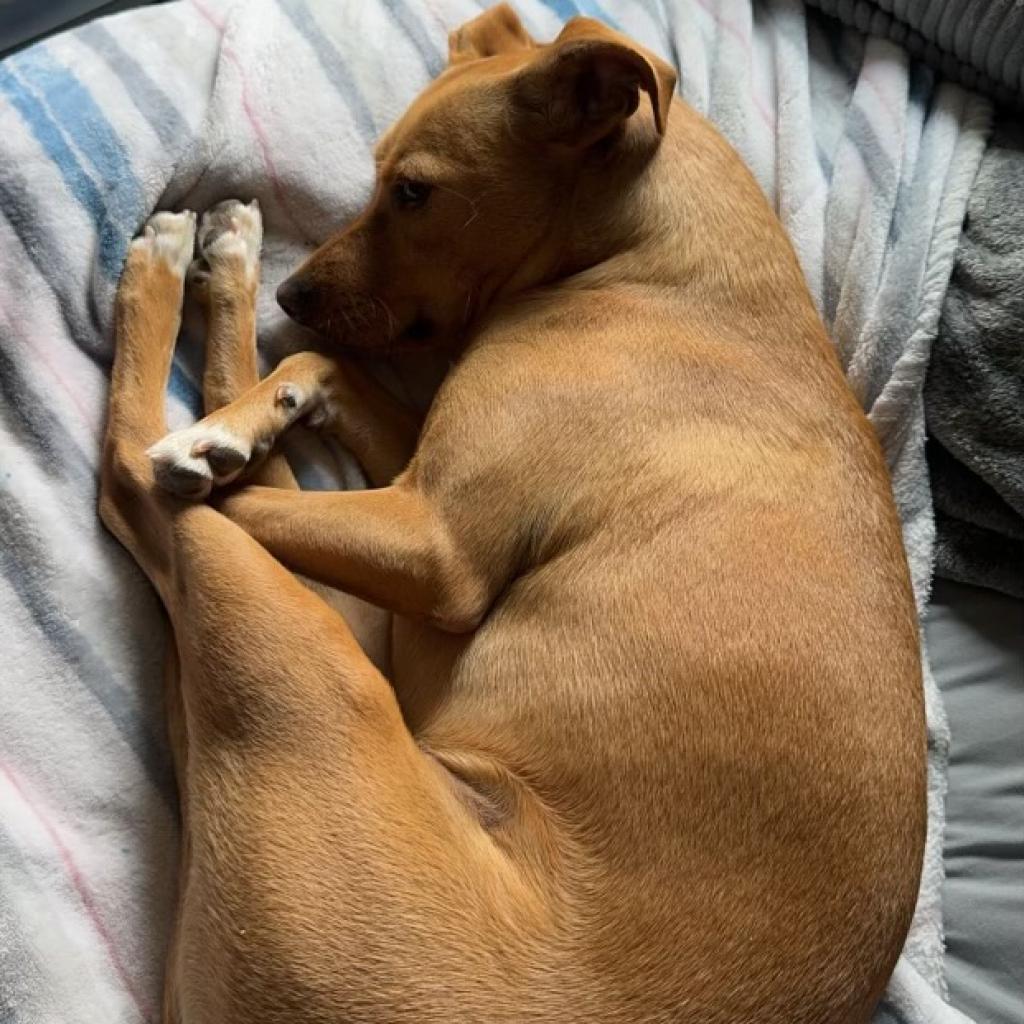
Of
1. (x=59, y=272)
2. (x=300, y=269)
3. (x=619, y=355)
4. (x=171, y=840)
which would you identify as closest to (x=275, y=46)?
(x=300, y=269)

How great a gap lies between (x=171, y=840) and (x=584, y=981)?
0.73 meters

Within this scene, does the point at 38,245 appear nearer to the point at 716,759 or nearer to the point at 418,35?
the point at 418,35

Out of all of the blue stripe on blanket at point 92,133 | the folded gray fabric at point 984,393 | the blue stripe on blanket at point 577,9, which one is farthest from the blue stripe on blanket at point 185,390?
the folded gray fabric at point 984,393

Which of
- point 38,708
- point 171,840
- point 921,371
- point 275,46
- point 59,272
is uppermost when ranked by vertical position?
point 275,46

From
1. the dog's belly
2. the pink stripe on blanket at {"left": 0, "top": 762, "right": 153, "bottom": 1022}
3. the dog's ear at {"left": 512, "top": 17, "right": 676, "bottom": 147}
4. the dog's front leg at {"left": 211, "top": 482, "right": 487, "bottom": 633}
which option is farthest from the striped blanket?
the dog's belly

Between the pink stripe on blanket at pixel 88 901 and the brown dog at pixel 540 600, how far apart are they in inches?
2.8

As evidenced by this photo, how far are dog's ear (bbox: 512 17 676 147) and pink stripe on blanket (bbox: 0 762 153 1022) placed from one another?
4.52ft

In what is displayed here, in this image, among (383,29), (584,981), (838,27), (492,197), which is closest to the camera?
(584,981)

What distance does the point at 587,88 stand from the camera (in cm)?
216

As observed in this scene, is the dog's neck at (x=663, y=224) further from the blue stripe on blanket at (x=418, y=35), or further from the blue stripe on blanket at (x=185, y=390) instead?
the blue stripe on blanket at (x=185, y=390)

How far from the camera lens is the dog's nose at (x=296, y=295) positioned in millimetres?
2342

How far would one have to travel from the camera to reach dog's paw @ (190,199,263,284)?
2314 millimetres

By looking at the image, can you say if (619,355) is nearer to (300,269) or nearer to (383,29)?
(300,269)

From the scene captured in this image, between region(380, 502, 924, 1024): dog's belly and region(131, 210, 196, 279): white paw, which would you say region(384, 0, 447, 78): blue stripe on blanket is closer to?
region(131, 210, 196, 279): white paw
